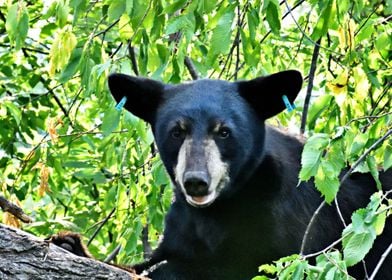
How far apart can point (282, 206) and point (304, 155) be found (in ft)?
7.03

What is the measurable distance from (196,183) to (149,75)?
2.65 meters

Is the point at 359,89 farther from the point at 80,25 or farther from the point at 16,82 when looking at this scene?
the point at 16,82

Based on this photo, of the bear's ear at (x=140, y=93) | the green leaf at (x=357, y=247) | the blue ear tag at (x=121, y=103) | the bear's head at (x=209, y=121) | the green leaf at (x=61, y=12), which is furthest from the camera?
the bear's ear at (x=140, y=93)

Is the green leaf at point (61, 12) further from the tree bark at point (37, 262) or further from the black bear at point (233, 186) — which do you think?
the tree bark at point (37, 262)

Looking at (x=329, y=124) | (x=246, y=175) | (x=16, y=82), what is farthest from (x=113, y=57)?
(x=16, y=82)

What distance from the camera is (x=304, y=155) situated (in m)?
5.12

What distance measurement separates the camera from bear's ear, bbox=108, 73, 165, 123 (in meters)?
7.78

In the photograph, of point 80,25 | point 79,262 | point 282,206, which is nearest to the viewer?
point 79,262

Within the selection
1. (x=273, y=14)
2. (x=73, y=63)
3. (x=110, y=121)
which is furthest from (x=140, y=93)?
(x=273, y=14)

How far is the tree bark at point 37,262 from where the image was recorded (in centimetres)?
531

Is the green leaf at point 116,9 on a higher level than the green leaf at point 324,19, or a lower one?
higher

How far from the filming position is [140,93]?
25.6 ft

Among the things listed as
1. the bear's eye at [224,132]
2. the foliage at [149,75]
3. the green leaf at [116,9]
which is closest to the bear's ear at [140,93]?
the foliage at [149,75]

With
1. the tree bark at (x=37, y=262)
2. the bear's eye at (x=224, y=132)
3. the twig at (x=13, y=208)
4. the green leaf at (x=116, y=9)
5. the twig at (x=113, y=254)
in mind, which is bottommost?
the twig at (x=113, y=254)
